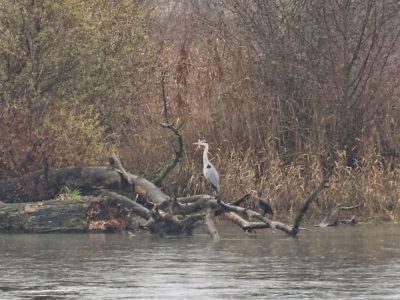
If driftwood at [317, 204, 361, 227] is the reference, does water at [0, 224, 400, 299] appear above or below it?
below

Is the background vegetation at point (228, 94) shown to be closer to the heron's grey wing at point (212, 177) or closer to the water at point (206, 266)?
the heron's grey wing at point (212, 177)

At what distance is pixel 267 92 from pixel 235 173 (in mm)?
2411

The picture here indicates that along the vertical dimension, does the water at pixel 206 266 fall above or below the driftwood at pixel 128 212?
below

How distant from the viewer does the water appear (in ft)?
42.9

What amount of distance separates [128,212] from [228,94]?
515 centimetres

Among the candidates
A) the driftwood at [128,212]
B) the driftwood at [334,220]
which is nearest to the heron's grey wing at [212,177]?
the driftwood at [128,212]

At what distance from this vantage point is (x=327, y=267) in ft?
50.2

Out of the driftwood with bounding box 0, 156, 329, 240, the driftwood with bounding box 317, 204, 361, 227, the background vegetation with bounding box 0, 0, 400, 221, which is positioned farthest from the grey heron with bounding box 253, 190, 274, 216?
the background vegetation with bounding box 0, 0, 400, 221

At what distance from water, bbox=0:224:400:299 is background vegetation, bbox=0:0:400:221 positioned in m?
2.81

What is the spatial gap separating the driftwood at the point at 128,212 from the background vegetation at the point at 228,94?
5.33 ft

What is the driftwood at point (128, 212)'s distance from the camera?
64.6ft

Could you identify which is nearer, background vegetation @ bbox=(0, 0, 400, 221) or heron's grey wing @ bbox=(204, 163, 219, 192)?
heron's grey wing @ bbox=(204, 163, 219, 192)

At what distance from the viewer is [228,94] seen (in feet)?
82.4

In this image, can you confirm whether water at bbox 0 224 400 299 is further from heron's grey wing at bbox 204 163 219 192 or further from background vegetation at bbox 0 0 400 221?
background vegetation at bbox 0 0 400 221
